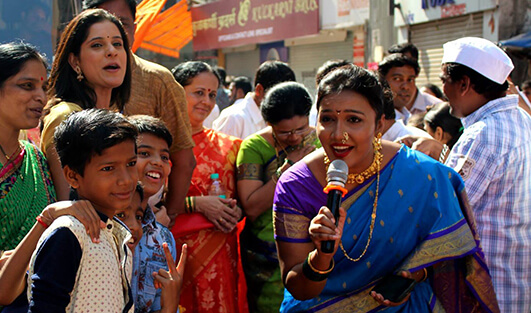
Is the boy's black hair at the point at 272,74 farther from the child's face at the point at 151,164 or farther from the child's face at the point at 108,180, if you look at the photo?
the child's face at the point at 108,180

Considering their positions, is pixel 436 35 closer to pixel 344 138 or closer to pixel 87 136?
pixel 344 138

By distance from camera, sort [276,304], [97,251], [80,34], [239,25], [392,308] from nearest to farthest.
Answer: [97,251]
[392,308]
[80,34]
[276,304]
[239,25]

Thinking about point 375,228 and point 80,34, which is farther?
point 80,34

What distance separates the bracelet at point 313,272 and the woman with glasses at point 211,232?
1.30m

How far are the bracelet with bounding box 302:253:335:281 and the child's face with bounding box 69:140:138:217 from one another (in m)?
0.73

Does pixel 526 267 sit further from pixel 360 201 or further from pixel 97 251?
pixel 97 251

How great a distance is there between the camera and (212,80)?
397cm

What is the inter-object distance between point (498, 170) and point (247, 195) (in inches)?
58.3

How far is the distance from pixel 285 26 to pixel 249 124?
12.0 m

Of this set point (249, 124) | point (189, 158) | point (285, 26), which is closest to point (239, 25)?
point (285, 26)

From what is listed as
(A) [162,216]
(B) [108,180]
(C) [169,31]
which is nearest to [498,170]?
(A) [162,216]

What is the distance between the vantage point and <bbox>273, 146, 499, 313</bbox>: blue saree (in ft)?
7.55

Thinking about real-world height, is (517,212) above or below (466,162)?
below

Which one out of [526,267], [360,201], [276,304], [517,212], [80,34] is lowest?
[276,304]
